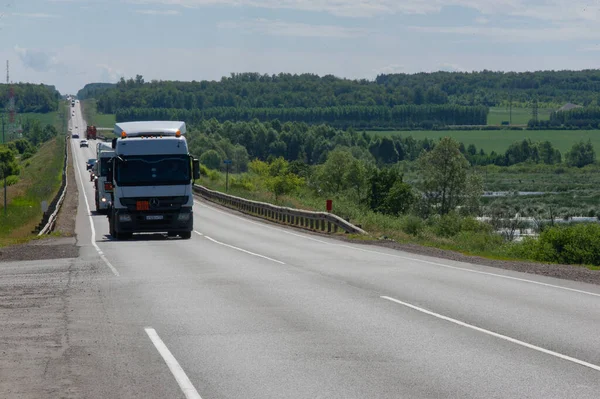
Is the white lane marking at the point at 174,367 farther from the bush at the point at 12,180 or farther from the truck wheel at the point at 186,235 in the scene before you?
the bush at the point at 12,180

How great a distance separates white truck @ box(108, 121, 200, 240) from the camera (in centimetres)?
2772

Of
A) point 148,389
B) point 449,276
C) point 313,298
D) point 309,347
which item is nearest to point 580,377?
point 309,347

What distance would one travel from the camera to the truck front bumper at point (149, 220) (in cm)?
2845

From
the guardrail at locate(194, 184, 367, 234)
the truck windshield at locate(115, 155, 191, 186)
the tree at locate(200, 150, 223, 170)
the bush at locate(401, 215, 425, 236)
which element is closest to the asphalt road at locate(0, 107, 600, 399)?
the truck windshield at locate(115, 155, 191, 186)

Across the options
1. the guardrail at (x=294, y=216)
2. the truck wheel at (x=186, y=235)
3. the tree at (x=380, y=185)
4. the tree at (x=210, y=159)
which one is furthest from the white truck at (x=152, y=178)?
the tree at (x=210, y=159)

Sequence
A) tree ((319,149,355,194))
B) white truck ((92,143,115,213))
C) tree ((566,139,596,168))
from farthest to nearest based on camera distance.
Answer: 1. tree ((566,139,596,168))
2. tree ((319,149,355,194))
3. white truck ((92,143,115,213))

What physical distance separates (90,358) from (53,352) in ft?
1.92

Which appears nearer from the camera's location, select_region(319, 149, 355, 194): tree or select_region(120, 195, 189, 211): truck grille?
select_region(120, 195, 189, 211): truck grille

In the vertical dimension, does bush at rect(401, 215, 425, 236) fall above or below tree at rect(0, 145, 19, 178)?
above

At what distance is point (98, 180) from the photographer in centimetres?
4584

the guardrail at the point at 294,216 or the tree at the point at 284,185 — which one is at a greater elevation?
the guardrail at the point at 294,216

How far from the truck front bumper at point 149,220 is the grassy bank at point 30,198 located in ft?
13.0

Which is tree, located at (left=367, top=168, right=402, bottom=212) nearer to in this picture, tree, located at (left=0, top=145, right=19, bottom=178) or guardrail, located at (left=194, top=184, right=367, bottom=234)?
guardrail, located at (left=194, top=184, right=367, bottom=234)

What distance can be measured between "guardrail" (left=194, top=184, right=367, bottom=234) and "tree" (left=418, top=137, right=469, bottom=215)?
3811cm
